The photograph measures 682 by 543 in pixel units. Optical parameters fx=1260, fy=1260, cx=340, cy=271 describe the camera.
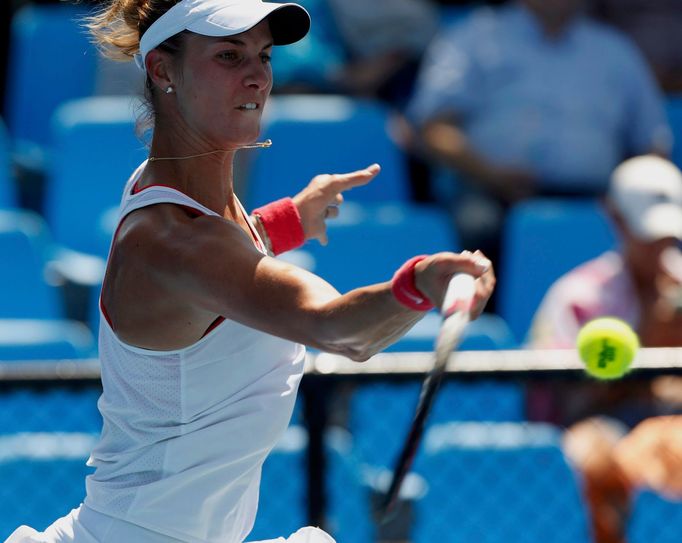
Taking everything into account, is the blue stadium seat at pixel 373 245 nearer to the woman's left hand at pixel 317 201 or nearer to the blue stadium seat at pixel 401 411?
the blue stadium seat at pixel 401 411

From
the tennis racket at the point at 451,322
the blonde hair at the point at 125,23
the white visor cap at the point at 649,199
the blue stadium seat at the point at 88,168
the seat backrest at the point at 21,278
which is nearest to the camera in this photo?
the tennis racket at the point at 451,322

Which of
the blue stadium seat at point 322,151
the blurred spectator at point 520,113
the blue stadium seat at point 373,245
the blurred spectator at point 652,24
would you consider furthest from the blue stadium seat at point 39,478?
the blurred spectator at point 652,24

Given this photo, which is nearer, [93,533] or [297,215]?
[93,533]

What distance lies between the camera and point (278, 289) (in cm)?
185

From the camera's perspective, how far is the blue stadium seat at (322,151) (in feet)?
16.8

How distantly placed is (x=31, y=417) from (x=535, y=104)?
2.56 meters

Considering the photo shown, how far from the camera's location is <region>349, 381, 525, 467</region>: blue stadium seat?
12.6 feet

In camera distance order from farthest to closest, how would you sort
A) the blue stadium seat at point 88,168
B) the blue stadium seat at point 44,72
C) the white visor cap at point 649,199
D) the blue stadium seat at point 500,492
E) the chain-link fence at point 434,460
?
1. the blue stadium seat at point 44,72
2. the blue stadium seat at point 88,168
3. the white visor cap at point 649,199
4. the blue stadium seat at point 500,492
5. the chain-link fence at point 434,460

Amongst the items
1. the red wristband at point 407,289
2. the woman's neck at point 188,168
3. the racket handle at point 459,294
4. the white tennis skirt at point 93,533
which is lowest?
the white tennis skirt at point 93,533

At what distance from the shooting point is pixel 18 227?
445cm

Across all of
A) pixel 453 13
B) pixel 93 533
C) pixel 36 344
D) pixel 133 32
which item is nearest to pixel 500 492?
pixel 36 344

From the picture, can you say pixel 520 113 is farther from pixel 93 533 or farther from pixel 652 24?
pixel 93 533

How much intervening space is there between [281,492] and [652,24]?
3.45 meters

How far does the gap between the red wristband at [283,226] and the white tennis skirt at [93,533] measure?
0.62 m
